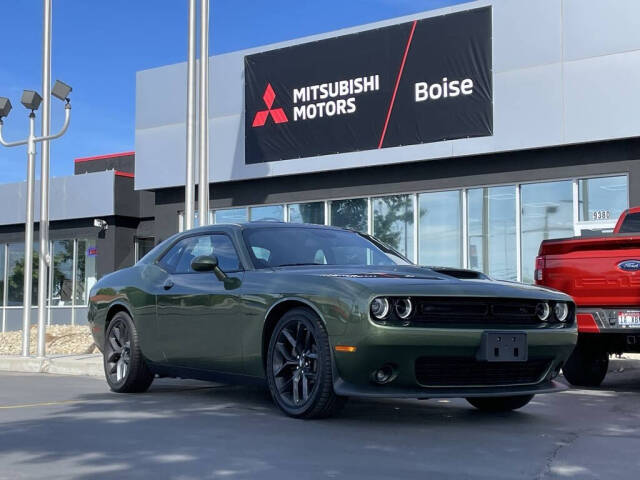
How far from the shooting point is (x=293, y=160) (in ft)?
68.5

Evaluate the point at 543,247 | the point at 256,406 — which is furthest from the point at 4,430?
the point at 543,247

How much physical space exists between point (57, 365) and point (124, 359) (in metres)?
3.61

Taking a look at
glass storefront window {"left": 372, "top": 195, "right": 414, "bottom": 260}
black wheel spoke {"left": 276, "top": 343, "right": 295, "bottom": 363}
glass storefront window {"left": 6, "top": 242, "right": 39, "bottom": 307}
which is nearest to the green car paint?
black wheel spoke {"left": 276, "top": 343, "right": 295, "bottom": 363}

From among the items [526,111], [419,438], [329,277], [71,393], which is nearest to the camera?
[419,438]

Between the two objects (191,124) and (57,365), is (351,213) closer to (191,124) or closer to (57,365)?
(191,124)

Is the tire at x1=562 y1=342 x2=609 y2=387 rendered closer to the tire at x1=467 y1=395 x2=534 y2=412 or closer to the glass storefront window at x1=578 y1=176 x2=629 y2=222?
the tire at x1=467 y1=395 x2=534 y2=412

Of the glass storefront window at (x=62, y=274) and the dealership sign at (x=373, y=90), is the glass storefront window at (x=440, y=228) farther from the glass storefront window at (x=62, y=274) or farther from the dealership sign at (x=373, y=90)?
the glass storefront window at (x=62, y=274)

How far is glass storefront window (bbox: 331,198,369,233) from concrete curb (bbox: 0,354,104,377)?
9.68 m

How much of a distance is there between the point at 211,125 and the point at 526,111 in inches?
331

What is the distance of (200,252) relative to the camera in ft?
24.6

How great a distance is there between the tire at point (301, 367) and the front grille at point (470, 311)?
25.5 inches

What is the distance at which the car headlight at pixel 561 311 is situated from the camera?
20.7ft

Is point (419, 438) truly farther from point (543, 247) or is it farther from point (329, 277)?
point (543, 247)

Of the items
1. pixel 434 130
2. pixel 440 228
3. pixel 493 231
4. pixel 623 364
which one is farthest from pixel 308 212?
pixel 623 364
